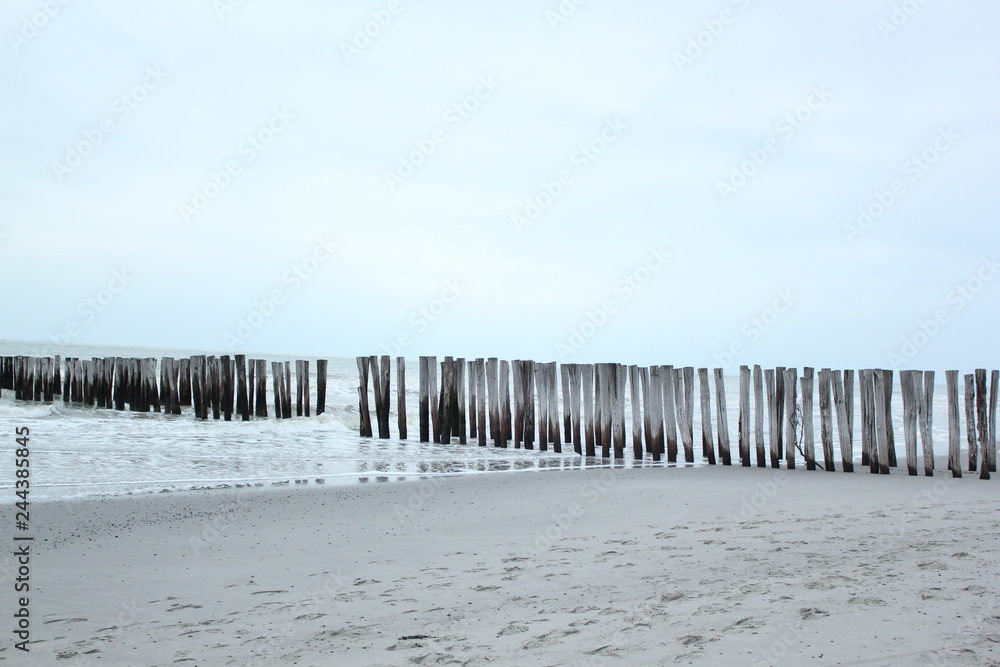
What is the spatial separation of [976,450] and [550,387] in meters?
6.27

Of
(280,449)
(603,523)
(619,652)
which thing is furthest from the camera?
(280,449)

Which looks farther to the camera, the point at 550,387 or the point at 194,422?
the point at 194,422

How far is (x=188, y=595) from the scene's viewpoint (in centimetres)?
452

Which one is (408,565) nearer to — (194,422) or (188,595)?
(188,595)

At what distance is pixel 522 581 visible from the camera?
4539 millimetres

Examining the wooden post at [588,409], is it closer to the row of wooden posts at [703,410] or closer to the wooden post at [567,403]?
the row of wooden posts at [703,410]

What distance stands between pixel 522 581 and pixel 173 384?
1810cm

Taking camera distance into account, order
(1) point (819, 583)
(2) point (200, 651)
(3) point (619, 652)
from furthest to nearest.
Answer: (1) point (819, 583) < (2) point (200, 651) < (3) point (619, 652)

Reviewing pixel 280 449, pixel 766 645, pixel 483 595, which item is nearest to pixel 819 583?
pixel 766 645

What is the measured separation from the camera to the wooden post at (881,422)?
959 centimetres

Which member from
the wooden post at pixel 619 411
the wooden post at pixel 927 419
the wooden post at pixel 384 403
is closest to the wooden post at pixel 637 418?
the wooden post at pixel 619 411

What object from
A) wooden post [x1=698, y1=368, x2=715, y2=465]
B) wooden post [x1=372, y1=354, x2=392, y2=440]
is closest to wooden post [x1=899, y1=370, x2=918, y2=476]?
wooden post [x1=698, y1=368, x2=715, y2=465]

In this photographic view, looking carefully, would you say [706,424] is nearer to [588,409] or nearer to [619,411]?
[619,411]

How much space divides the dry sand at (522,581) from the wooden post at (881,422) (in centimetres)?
191
